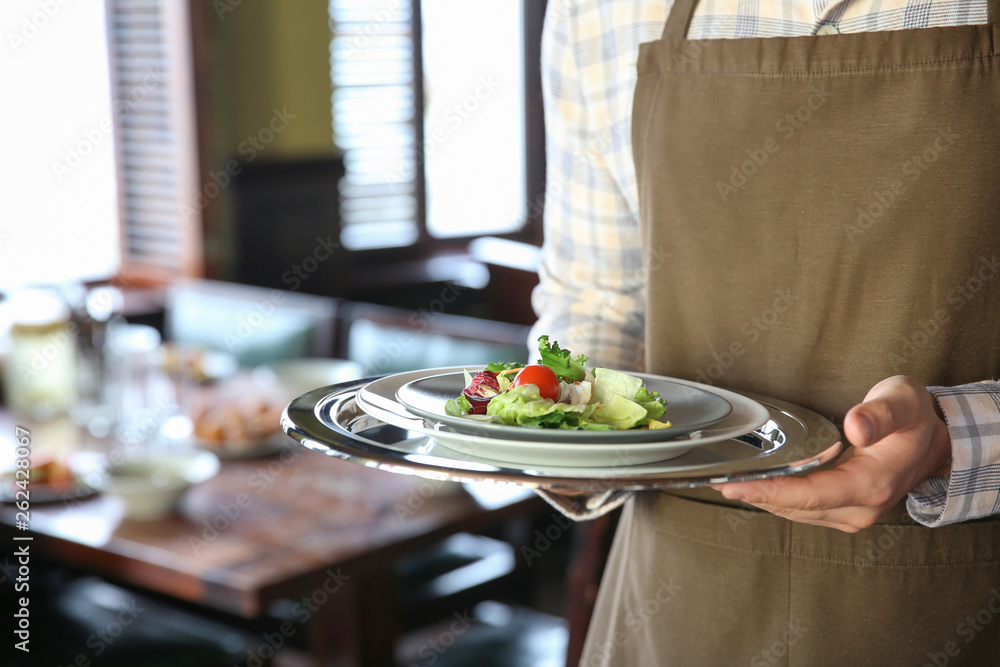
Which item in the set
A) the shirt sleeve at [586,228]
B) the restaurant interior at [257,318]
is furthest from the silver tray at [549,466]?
the restaurant interior at [257,318]

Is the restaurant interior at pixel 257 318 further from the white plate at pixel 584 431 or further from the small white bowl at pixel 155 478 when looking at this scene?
the white plate at pixel 584 431

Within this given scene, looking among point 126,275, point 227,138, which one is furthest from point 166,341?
point 227,138

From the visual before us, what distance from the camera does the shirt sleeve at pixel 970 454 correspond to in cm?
84

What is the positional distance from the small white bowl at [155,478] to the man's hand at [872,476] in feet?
4.59

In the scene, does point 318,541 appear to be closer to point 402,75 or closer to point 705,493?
point 705,493

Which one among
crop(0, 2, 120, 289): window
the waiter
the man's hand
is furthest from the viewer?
crop(0, 2, 120, 289): window

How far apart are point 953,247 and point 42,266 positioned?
3929 mm

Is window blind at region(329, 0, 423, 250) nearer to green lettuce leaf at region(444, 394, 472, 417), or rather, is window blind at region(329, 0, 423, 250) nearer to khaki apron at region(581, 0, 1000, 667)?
khaki apron at region(581, 0, 1000, 667)

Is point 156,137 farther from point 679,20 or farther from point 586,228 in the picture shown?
point 679,20

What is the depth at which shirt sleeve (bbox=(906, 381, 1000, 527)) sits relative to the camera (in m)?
0.84

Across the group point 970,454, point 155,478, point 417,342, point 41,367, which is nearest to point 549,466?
point 970,454

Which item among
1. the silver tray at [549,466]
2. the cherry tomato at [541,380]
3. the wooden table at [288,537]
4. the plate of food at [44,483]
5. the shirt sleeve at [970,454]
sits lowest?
the wooden table at [288,537]

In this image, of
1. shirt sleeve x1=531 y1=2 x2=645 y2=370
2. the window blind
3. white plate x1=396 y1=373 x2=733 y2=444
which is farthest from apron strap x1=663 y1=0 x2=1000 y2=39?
the window blind

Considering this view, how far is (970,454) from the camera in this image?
0.84m
